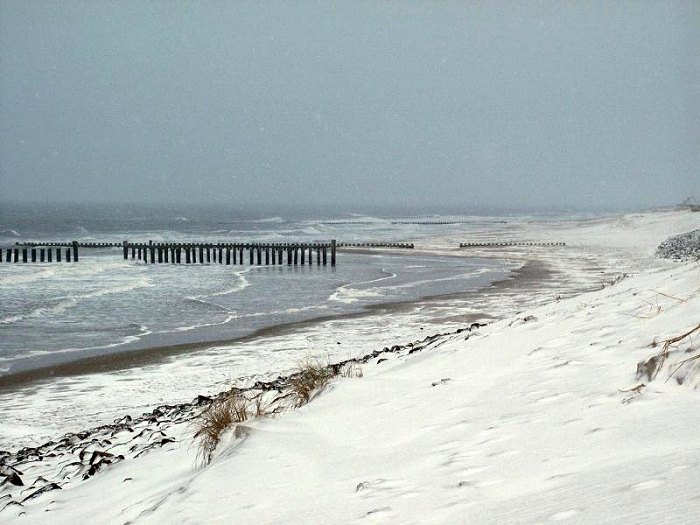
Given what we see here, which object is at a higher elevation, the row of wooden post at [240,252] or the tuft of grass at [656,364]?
the tuft of grass at [656,364]

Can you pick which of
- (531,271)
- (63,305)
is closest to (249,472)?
(63,305)

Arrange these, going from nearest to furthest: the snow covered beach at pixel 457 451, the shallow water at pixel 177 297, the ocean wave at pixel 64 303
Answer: the snow covered beach at pixel 457 451 < the shallow water at pixel 177 297 < the ocean wave at pixel 64 303

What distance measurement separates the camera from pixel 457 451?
3.47m

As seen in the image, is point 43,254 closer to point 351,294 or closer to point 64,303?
point 64,303

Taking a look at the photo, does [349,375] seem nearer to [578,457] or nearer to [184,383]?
[578,457]

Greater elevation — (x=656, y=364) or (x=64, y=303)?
(x=656, y=364)

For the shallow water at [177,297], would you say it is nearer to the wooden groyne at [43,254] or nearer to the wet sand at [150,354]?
the wet sand at [150,354]

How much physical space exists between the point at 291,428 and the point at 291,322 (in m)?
14.0

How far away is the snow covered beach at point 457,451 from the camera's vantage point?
2666 millimetres

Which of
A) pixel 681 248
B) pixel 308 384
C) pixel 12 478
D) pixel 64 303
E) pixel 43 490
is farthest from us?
pixel 681 248

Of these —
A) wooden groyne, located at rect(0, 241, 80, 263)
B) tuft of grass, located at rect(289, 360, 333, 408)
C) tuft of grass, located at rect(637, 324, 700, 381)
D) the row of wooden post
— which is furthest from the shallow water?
tuft of grass, located at rect(637, 324, 700, 381)

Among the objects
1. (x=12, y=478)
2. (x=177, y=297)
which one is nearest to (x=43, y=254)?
(x=177, y=297)

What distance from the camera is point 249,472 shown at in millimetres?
3748

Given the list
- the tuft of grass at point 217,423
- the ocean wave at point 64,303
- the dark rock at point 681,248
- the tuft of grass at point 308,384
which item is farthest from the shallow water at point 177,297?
the tuft of grass at point 217,423
